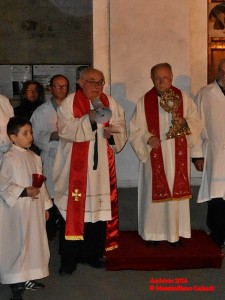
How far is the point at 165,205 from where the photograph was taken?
6.36 m

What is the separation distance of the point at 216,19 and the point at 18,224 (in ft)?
15.5

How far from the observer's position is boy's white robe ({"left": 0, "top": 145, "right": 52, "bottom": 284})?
5102mm

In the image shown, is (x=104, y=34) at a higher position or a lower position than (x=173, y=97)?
higher

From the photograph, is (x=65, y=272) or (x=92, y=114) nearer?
(x=92, y=114)

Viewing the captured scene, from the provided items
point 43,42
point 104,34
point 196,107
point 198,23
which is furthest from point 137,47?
point 43,42

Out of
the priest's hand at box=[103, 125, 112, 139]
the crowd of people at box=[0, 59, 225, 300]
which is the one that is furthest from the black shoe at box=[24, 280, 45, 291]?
the priest's hand at box=[103, 125, 112, 139]

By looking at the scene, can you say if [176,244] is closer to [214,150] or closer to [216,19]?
[214,150]

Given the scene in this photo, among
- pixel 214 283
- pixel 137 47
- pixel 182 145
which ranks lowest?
pixel 214 283

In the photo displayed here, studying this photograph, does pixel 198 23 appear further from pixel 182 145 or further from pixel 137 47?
pixel 182 145

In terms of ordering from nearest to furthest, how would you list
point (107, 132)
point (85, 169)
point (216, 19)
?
point (107, 132)
point (85, 169)
point (216, 19)

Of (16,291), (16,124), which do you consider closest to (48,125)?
(16,124)

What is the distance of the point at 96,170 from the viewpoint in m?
5.89

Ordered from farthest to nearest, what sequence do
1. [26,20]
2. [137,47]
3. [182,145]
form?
[26,20], [137,47], [182,145]

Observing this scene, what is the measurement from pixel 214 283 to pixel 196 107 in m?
2.05
